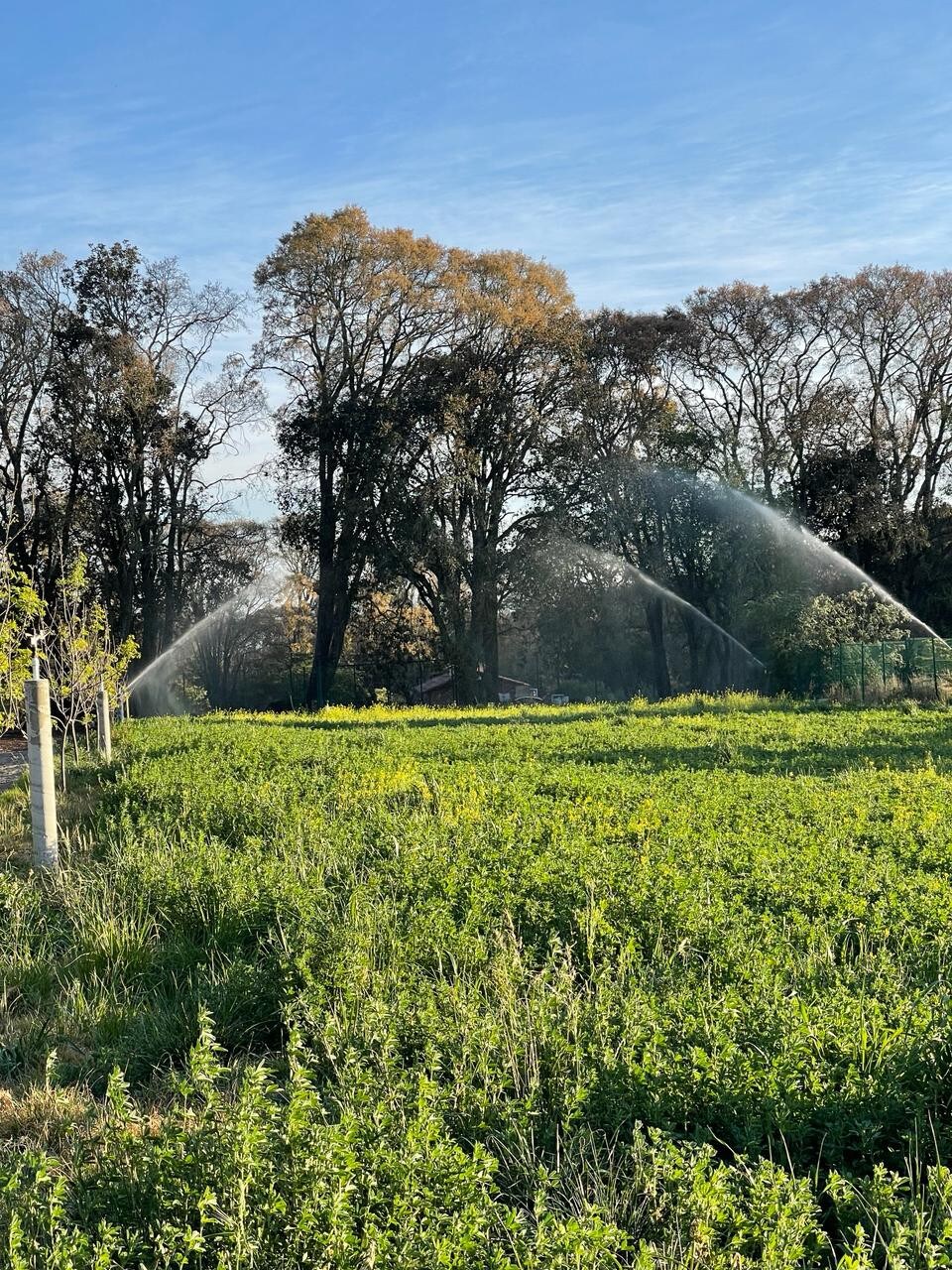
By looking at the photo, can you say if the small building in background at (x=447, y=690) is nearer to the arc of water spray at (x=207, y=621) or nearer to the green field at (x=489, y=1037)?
the arc of water spray at (x=207, y=621)

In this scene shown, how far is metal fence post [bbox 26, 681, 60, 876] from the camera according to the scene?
8734 millimetres

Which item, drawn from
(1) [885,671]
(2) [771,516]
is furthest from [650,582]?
(1) [885,671]

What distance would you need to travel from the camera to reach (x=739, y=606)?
41.4m

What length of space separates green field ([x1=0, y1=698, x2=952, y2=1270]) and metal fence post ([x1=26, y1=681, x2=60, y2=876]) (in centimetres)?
24

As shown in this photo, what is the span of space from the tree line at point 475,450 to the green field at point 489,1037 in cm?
2854

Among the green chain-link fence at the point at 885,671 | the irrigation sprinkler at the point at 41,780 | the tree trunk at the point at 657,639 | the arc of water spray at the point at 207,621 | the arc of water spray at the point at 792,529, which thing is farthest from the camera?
the tree trunk at the point at 657,639

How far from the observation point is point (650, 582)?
41.7 meters

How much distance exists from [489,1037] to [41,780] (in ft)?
20.2

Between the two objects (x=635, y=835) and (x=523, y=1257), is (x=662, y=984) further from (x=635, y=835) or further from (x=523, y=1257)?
(x=635, y=835)

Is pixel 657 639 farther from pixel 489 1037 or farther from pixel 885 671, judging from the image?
pixel 489 1037

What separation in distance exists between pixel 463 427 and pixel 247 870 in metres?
32.8

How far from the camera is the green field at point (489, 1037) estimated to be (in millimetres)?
2957

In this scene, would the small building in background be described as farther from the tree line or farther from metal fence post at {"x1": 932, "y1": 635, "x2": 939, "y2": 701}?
metal fence post at {"x1": 932, "y1": 635, "x2": 939, "y2": 701}

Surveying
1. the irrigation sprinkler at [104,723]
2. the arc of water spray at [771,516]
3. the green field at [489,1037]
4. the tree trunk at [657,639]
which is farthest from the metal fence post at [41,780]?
the tree trunk at [657,639]
